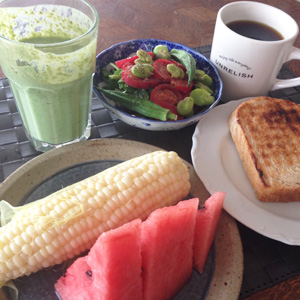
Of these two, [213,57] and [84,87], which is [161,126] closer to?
[84,87]

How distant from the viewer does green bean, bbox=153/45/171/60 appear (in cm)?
97

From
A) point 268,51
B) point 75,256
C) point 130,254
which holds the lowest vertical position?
point 75,256

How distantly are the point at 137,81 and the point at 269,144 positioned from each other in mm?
368

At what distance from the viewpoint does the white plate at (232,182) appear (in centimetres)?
71

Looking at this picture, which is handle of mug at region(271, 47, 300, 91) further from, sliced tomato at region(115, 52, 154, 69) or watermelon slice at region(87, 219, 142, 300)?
watermelon slice at region(87, 219, 142, 300)

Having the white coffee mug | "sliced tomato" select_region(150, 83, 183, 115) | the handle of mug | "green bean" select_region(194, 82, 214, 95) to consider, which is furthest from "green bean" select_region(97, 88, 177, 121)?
the handle of mug

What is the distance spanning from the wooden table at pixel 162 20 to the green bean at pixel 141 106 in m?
0.35

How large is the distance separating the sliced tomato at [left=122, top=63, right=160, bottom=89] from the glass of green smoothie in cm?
10

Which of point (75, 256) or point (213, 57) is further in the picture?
point (213, 57)

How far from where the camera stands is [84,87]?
2.75 feet

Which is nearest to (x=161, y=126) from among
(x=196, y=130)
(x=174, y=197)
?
(x=196, y=130)

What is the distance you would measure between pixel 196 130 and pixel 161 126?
98 millimetres

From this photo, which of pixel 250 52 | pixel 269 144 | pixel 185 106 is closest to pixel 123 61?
pixel 185 106

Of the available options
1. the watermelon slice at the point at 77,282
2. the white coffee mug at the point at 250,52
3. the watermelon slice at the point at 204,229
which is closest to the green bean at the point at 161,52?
the white coffee mug at the point at 250,52
